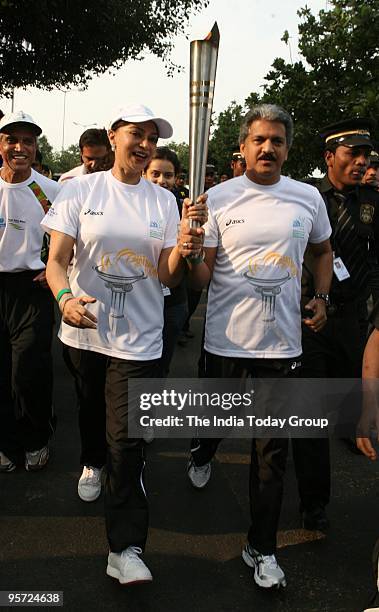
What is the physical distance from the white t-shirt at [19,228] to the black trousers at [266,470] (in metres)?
1.48

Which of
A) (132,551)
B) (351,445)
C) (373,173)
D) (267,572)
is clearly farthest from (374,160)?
(132,551)

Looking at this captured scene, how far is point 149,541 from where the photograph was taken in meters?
3.18

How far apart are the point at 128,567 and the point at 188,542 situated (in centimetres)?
52

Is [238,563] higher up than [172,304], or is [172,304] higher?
[172,304]

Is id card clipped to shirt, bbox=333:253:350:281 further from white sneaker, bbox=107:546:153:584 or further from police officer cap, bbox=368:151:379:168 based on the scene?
police officer cap, bbox=368:151:379:168

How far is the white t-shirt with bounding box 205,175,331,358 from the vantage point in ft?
9.75

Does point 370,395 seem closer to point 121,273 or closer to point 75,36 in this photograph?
point 121,273

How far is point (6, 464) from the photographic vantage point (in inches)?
156

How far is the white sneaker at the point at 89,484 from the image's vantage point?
3.56 metres

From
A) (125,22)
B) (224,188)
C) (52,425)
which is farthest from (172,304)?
(125,22)

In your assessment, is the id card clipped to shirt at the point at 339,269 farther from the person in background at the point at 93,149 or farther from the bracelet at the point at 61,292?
the person in background at the point at 93,149

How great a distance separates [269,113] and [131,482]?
187 cm

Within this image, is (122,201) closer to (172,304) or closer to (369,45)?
(172,304)

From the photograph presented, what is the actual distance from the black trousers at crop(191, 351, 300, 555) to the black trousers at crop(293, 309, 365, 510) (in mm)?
369
